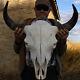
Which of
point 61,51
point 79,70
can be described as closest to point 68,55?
point 79,70

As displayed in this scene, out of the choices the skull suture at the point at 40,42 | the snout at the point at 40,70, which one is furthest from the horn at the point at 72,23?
the snout at the point at 40,70

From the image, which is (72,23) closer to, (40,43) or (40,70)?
(40,43)

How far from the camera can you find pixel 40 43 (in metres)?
5.97

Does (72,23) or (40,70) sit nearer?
(40,70)

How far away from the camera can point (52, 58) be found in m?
6.17

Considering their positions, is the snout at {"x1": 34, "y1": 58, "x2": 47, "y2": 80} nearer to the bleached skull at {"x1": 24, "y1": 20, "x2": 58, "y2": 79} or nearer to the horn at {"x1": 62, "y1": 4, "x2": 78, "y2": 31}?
the bleached skull at {"x1": 24, "y1": 20, "x2": 58, "y2": 79}

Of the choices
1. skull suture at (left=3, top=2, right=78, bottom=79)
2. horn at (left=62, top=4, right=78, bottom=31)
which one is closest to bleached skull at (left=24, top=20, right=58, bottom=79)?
skull suture at (left=3, top=2, right=78, bottom=79)

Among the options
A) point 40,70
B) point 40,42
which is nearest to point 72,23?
point 40,42

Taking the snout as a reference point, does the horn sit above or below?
above

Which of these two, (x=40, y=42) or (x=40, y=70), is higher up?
(x=40, y=42)

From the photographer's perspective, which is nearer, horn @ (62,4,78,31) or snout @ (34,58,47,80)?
snout @ (34,58,47,80)

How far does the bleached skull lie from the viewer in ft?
19.4

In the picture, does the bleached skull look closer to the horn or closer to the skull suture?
the skull suture

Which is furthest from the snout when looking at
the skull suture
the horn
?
the horn
